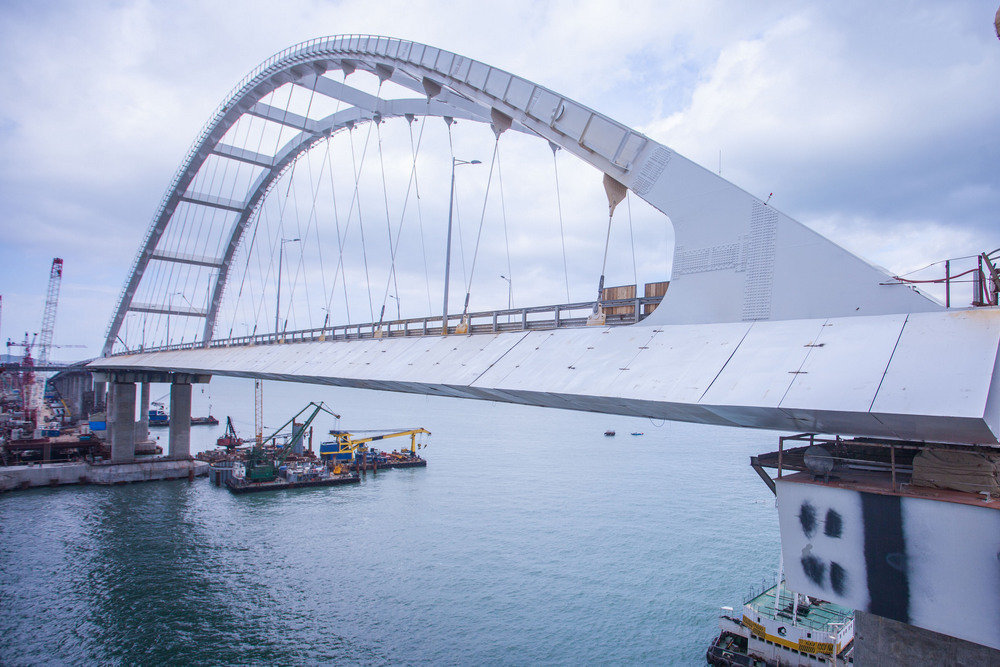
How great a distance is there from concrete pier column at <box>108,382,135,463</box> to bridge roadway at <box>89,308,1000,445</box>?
136 feet

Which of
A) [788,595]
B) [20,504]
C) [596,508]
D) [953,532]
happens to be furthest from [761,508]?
[20,504]

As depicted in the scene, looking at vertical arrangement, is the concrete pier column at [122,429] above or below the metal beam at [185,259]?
below

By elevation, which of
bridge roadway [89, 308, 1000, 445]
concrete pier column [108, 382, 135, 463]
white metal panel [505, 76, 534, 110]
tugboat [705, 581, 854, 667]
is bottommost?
tugboat [705, 581, 854, 667]

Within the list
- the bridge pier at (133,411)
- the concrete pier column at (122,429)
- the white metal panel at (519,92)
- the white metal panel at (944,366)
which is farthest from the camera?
the bridge pier at (133,411)

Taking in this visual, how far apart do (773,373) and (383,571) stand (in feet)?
72.1

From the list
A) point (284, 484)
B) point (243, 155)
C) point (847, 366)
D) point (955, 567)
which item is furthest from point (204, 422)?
point (955, 567)

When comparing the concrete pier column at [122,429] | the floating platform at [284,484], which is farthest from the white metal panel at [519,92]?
the concrete pier column at [122,429]

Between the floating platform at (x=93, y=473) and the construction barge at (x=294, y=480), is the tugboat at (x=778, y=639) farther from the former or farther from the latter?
the floating platform at (x=93, y=473)

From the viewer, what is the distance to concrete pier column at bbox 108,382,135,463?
4403 centimetres

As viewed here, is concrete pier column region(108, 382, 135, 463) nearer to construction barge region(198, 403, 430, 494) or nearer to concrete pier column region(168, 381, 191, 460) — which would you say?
concrete pier column region(168, 381, 191, 460)

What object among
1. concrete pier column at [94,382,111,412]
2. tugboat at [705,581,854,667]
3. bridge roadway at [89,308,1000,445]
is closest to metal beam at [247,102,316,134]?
bridge roadway at [89,308,1000,445]

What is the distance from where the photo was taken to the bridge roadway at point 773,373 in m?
6.39

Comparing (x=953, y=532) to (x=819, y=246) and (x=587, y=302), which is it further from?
(x=587, y=302)

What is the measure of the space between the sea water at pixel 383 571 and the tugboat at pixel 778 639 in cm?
91
